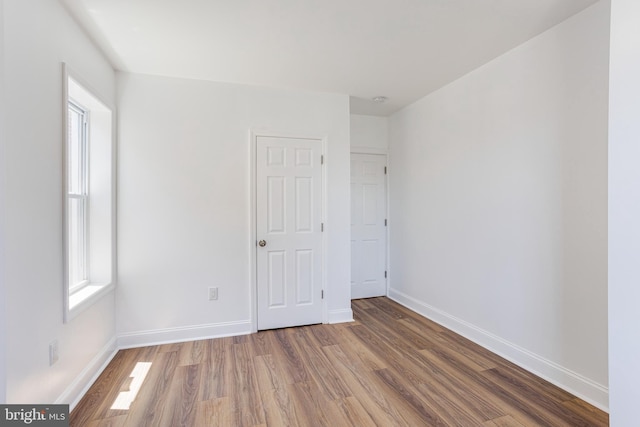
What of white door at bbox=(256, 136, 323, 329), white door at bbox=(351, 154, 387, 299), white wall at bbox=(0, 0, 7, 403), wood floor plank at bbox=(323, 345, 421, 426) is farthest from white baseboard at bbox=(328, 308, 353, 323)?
white wall at bbox=(0, 0, 7, 403)

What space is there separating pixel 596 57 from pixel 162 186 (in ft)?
11.2

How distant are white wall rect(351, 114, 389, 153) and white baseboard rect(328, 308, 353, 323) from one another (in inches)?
83.9

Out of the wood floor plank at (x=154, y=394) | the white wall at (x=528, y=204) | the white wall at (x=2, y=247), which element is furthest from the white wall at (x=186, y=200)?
the white wall at (x=528, y=204)

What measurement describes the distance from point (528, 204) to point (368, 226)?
2127 mm

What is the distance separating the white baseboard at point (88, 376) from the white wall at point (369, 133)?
341cm

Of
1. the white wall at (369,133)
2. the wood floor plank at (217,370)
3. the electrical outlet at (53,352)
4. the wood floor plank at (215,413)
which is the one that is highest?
the white wall at (369,133)

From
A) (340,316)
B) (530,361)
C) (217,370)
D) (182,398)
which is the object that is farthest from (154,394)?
(530,361)

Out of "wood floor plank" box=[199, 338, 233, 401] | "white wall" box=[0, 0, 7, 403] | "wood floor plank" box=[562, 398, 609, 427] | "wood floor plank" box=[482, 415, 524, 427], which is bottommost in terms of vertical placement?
"wood floor plank" box=[199, 338, 233, 401]

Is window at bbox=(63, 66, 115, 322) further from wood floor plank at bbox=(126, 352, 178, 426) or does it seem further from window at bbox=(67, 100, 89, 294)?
wood floor plank at bbox=(126, 352, 178, 426)

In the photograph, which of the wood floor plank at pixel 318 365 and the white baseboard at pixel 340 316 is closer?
the wood floor plank at pixel 318 365

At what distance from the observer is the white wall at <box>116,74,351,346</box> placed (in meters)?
2.76

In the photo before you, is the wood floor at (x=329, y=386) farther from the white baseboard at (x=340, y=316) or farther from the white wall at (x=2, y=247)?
the white wall at (x=2, y=247)

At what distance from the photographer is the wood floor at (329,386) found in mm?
1804

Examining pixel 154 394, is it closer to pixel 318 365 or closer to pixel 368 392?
pixel 318 365
